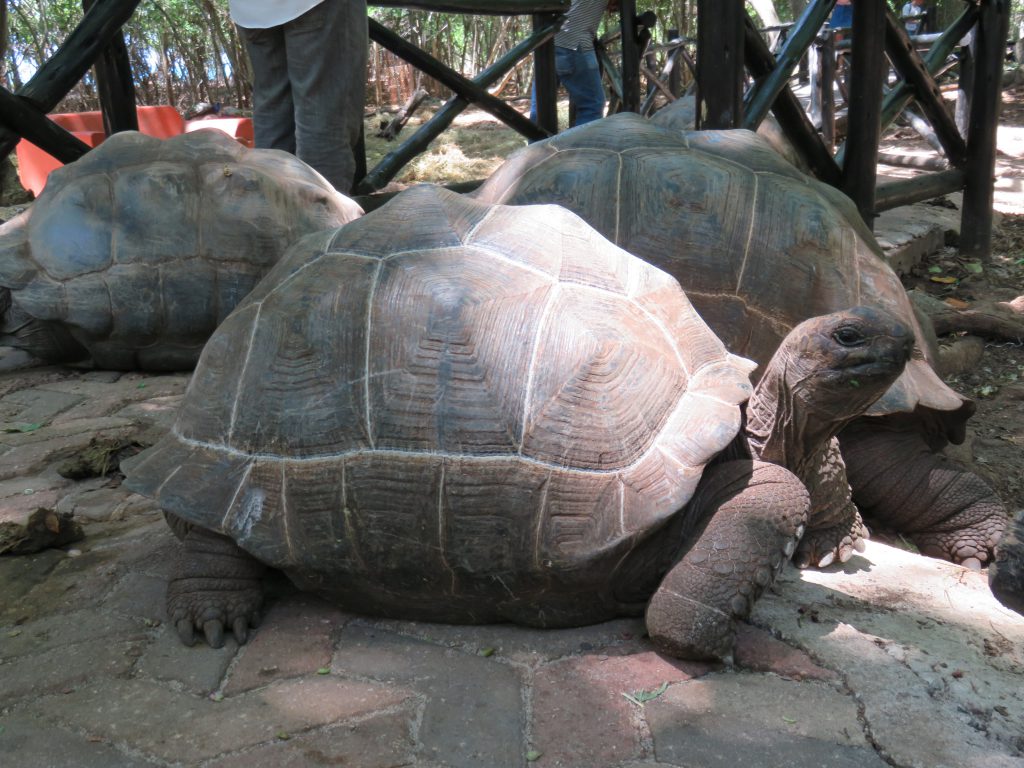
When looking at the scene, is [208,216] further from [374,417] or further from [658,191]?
[374,417]

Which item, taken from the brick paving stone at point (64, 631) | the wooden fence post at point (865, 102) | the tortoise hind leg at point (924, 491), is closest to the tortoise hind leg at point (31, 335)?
the brick paving stone at point (64, 631)

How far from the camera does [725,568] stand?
1.99 meters

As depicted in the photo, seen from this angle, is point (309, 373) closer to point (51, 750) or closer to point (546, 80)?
point (51, 750)

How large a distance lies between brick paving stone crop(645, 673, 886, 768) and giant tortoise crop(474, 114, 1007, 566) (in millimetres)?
1227

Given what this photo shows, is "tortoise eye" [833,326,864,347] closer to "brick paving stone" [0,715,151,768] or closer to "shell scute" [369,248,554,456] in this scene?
"shell scute" [369,248,554,456]

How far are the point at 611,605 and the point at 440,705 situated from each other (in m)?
0.47

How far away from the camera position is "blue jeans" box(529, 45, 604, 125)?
741 centimetres

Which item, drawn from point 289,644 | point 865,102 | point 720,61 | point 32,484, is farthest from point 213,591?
point 865,102

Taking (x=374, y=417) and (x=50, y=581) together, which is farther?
(x=50, y=581)

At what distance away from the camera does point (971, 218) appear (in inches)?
240

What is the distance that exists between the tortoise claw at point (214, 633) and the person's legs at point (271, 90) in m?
2.97

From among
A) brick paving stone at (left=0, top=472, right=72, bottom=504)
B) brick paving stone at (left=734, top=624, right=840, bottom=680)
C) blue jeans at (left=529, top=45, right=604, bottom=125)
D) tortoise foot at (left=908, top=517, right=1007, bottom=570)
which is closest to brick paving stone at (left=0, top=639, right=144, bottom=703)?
brick paving stone at (left=0, top=472, right=72, bottom=504)

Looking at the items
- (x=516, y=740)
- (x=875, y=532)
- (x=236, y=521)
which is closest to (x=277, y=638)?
(x=236, y=521)

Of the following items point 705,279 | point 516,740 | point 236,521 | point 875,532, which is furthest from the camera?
point 875,532
